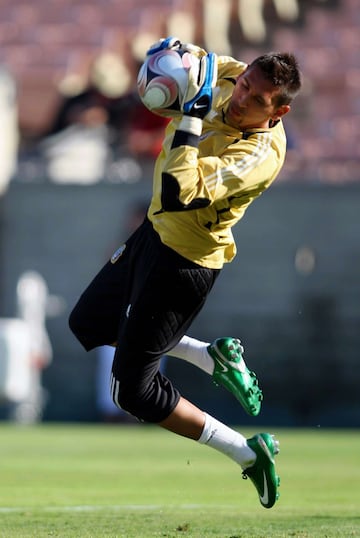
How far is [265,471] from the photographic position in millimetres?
5957

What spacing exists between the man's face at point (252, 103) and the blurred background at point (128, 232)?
28.6ft

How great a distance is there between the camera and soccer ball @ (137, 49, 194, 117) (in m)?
5.34

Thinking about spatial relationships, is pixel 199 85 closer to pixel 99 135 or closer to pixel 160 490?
pixel 160 490

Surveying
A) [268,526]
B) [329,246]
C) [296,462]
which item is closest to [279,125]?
[268,526]

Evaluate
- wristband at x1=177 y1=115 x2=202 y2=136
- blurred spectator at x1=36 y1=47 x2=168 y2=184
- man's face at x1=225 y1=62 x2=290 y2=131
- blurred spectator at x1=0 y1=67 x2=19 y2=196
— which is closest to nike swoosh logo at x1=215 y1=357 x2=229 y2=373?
man's face at x1=225 y1=62 x2=290 y2=131

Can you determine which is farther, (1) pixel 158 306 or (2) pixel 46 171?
(2) pixel 46 171

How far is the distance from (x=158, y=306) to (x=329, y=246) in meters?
10.4

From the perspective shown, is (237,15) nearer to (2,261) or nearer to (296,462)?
(2,261)

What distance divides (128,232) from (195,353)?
9.74 m

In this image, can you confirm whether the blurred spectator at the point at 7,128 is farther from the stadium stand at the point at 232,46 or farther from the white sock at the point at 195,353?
the white sock at the point at 195,353

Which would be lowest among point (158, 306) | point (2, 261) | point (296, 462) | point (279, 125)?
point (2, 261)

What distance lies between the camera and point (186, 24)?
1869cm

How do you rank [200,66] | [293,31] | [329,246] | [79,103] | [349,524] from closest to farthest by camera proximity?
1. [200,66]
2. [349,524]
3. [329,246]
4. [79,103]
5. [293,31]

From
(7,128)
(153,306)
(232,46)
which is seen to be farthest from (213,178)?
(232,46)
